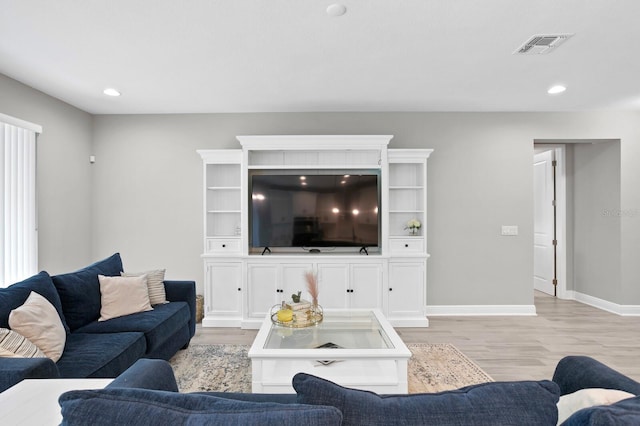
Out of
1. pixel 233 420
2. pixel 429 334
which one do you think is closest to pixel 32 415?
pixel 233 420

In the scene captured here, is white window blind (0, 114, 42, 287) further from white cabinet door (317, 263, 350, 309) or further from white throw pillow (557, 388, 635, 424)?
white throw pillow (557, 388, 635, 424)

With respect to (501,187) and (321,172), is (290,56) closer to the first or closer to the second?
(321,172)

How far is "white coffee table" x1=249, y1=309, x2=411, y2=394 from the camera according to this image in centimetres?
210

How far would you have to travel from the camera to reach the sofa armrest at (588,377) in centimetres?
107

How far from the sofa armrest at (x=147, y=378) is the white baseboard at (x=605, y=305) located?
5462 mm

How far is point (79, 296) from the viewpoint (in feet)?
8.97

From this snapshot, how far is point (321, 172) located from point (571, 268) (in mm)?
4177

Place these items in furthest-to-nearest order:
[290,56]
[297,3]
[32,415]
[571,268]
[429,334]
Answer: [571,268]
[429,334]
[290,56]
[297,3]
[32,415]

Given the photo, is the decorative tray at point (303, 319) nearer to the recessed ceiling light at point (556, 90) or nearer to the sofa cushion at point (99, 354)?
the sofa cushion at point (99, 354)

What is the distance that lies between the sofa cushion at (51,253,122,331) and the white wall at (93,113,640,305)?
5.46 ft

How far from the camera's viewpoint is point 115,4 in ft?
7.13

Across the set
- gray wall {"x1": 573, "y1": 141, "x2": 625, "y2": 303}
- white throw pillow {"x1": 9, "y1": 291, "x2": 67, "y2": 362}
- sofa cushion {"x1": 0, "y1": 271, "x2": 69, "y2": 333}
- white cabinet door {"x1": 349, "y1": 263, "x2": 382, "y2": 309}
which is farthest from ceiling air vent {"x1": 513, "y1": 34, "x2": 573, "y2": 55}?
sofa cushion {"x1": 0, "y1": 271, "x2": 69, "y2": 333}

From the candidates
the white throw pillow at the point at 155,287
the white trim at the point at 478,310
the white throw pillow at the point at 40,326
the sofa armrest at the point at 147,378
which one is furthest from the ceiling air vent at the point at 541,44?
the white throw pillow at the point at 40,326

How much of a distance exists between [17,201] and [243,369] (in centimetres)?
Result: 277
